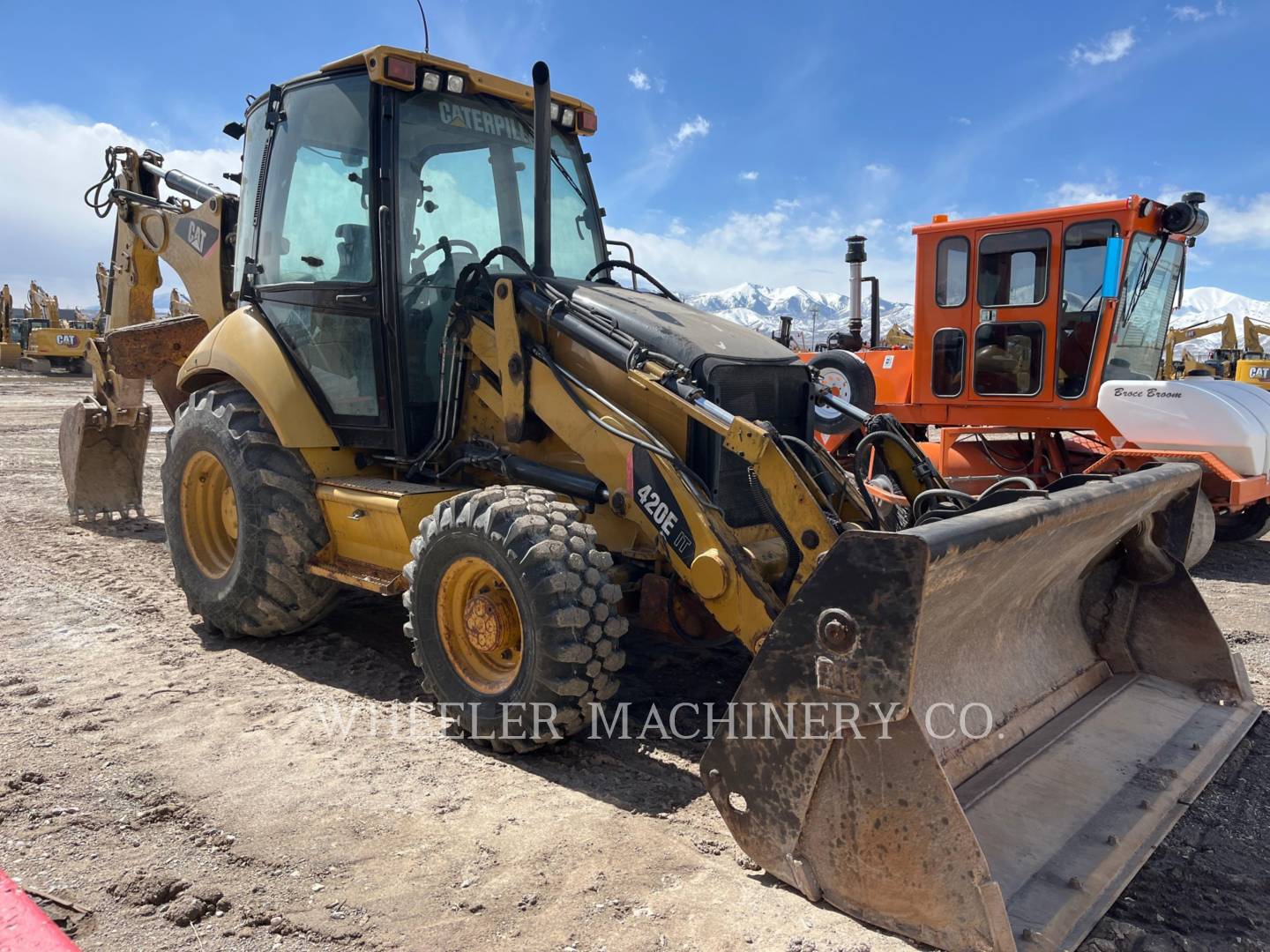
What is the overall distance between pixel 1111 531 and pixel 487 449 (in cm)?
261

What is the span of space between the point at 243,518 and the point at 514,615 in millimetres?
1768

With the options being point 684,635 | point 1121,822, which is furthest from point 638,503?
point 1121,822

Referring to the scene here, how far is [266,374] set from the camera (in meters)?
4.75

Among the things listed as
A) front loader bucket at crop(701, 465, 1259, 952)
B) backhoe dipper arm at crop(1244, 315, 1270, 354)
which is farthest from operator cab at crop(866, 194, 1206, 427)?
backhoe dipper arm at crop(1244, 315, 1270, 354)

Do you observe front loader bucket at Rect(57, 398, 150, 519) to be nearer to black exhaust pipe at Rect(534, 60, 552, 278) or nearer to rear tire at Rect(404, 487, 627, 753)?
black exhaust pipe at Rect(534, 60, 552, 278)

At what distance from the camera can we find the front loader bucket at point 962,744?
7.84 ft

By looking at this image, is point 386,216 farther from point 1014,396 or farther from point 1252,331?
point 1252,331

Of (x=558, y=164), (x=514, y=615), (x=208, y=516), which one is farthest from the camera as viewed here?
(x=208, y=516)

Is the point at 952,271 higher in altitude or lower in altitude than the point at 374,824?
higher

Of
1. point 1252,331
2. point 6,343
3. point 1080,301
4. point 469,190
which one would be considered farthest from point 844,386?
point 6,343

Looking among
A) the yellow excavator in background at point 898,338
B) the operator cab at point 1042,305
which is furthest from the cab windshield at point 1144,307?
the yellow excavator in background at point 898,338

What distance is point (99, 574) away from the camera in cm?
625

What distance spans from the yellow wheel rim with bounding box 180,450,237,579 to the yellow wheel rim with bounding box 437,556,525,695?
1948 mm

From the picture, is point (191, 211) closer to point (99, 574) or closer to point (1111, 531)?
point (99, 574)
